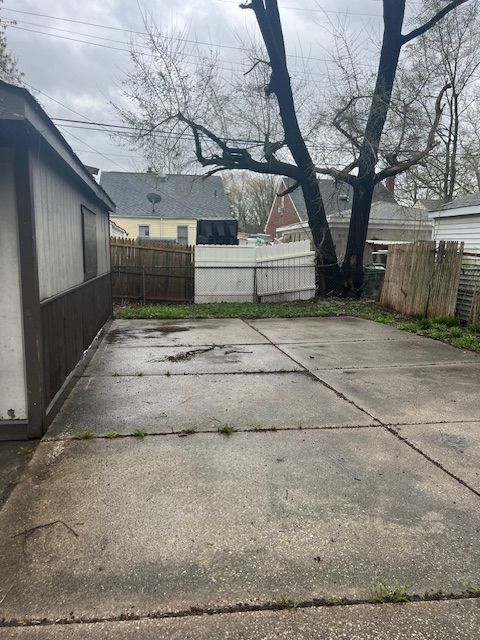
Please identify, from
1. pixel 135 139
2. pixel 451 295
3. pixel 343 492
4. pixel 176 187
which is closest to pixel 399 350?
pixel 451 295

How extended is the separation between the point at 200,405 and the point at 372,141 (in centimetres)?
982

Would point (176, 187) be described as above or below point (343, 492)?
above

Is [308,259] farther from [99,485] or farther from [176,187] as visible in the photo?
[176,187]

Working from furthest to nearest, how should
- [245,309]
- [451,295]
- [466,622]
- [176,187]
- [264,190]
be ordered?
[264,190] → [176,187] → [245,309] → [451,295] → [466,622]

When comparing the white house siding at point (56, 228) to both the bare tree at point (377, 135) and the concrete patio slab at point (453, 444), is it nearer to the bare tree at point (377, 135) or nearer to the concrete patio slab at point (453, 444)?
the concrete patio slab at point (453, 444)

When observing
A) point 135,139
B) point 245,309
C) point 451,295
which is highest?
point 135,139

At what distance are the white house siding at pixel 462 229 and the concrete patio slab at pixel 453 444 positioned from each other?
960 cm

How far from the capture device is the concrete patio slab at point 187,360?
220 inches

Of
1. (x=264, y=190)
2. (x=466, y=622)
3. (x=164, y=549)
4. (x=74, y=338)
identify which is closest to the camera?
(x=466, y=622)

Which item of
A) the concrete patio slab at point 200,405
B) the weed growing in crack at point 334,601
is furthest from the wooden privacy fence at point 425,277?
the weed growing in crack at point 334,601

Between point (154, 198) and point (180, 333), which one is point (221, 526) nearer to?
point (180, 333)

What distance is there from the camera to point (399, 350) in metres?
6.86

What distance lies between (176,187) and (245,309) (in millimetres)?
19666

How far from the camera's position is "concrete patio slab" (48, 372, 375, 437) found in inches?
150
